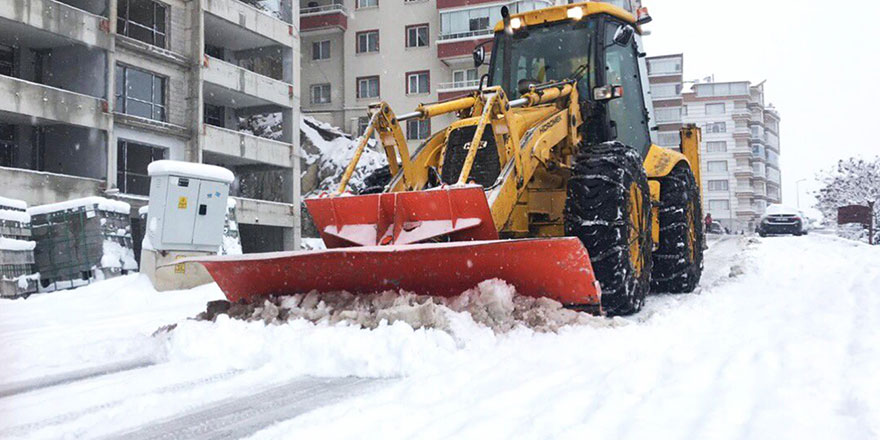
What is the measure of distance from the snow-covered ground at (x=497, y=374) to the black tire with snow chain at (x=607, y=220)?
0.31 m

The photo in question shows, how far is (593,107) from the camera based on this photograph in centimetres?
752

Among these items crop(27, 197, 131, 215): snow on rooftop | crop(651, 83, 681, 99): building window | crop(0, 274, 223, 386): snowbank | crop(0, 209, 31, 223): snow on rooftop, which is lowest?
crop(0, 274, 223, 386): snowbank

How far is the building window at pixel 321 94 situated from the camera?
41000mm

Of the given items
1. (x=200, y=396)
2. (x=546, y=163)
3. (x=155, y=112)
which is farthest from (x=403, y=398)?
(x=155, y=112)

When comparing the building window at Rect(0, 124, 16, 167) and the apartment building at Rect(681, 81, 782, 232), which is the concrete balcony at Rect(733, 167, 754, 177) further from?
the building window at Rect(0, 124, 16, 167)

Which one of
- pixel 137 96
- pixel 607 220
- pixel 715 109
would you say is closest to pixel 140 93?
pixel 137 96

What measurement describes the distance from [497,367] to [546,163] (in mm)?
2965

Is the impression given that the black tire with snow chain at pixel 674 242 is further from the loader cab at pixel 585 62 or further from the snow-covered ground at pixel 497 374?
the snow-covered ground at pixel 497 374

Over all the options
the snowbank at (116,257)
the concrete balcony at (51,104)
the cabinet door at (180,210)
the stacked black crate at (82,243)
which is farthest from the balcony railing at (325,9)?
the cabinet door at (180,210)

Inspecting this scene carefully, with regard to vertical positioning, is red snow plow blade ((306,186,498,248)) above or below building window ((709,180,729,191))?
below

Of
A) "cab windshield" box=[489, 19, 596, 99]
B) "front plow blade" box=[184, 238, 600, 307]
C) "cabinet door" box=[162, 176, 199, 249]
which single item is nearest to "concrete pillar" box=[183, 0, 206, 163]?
"cabinet door" box=[162, 176, 199, 249]

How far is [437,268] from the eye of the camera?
5.29 meters

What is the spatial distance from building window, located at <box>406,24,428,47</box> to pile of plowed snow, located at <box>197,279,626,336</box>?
3489cm

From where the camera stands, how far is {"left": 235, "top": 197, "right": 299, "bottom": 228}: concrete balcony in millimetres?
26109
